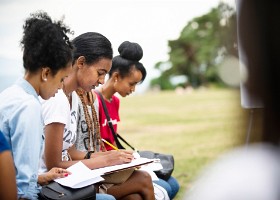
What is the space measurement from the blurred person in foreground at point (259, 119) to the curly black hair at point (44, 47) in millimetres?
1261

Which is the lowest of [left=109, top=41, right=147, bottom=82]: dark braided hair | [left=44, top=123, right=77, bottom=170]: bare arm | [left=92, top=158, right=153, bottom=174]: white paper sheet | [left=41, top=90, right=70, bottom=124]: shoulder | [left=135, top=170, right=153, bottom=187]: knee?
[left=135, top=170, right=153, bottom=187]: knee

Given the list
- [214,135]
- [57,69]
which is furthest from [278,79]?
[214,135]

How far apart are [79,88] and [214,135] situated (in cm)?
721

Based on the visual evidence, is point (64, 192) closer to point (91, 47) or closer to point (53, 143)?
point (53, 143)

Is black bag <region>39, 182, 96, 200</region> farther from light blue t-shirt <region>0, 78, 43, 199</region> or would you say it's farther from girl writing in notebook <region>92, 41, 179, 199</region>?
girl writing in notebook <region>92, 41, 179, 199</region>

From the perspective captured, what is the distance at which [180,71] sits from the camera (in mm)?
45500

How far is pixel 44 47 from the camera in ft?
6.77

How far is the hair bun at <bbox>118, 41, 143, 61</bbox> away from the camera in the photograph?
372cm

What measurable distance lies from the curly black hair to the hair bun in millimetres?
1576

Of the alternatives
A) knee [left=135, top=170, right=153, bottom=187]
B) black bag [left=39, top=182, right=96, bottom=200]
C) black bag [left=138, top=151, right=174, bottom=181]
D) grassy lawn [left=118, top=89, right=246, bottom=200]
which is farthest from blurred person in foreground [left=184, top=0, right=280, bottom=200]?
black bag [left=138, top=151, right=174, bottom=181]

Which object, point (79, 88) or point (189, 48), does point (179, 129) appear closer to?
point (79, 88)

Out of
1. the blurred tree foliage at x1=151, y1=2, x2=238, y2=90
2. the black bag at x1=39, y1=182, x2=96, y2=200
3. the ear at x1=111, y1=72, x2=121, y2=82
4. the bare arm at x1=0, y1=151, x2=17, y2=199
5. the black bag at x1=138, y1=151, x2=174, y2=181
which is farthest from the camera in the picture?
the blurred tree foliage at x1=151, y1=2, x2=238, y2=90

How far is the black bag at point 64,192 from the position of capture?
6.66 feet

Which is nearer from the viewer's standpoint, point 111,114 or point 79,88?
point 79,88
